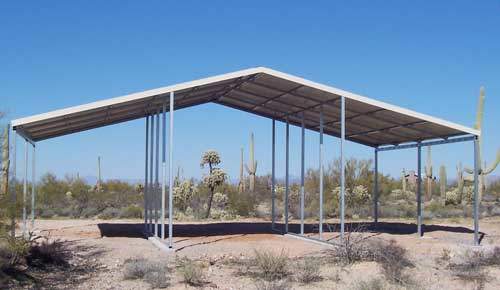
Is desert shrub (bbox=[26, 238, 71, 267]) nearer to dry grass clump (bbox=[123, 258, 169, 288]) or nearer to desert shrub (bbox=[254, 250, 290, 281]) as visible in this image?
dry grass clump (bbox=[123, 258, 169, 288])

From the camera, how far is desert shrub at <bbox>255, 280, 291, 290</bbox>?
36.3 feet

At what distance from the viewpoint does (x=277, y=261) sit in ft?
41.8

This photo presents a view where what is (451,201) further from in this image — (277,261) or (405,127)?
(277,261)

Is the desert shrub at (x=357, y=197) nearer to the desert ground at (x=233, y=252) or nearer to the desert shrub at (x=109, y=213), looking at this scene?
the desert ground at (x=233, y=252)

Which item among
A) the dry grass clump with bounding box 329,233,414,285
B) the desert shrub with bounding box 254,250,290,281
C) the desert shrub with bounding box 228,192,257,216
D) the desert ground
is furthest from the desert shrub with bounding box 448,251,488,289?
the desert shrub with bounding box 228,192,257,216

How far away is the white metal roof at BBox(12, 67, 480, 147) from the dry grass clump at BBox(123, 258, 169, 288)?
4153 mm

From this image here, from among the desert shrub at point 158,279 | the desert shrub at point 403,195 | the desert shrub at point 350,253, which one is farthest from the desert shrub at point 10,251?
the desert shrub at point 403,195

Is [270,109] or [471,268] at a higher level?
[270,109]

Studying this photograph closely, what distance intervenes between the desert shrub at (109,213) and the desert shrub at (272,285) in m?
19.3

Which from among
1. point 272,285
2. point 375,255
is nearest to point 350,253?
point 375,255

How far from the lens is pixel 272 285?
11.4 metres

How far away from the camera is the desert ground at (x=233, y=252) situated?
12312mm

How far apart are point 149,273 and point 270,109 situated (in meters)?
9.90

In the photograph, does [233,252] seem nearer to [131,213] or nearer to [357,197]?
[131,213]
